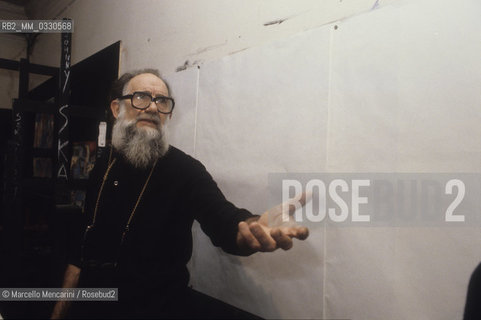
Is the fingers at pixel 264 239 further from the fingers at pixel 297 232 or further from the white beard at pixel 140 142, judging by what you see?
the white beard at pixel 140 142

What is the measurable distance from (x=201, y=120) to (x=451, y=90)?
890 mm

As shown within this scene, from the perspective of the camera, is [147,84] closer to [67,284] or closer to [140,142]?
[140,142]

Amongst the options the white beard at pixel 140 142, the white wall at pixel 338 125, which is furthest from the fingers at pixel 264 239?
the white beard at pixel 140 142

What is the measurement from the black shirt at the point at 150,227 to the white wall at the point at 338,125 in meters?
0.19

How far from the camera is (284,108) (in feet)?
3.27

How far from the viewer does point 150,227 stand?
984mm

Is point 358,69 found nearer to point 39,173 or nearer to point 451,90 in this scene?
point 451,90

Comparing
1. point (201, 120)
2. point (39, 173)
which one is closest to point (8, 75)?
point (39, 173)

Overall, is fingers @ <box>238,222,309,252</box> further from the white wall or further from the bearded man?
the white wall

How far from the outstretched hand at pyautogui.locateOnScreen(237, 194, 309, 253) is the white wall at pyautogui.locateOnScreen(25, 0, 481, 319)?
0.78ft

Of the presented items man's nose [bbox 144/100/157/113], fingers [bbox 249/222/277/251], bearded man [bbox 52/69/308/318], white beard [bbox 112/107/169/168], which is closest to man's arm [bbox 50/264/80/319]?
bearded man [bbox 52/69/308/318]

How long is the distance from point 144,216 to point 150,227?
42 millimetres

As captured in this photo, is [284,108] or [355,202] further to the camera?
[284,108]

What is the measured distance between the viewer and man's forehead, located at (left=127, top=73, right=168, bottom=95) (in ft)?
3.63
